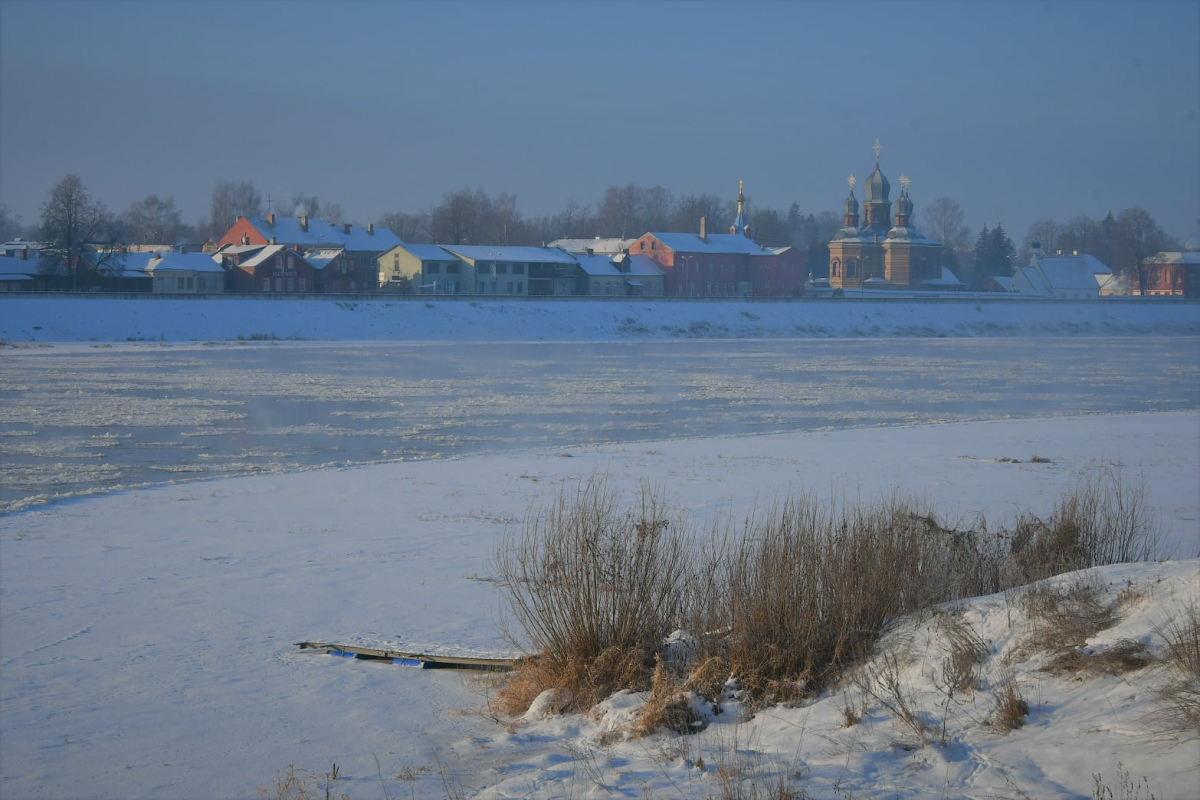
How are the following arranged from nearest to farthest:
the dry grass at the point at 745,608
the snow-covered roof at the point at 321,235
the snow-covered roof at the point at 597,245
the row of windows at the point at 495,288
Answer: the dry grass at the point at 745,608 < the row of windows at the point at 495,288 < the snow-covered roof at the point at 321,235 < the snow-covered roof at the point at 597,245

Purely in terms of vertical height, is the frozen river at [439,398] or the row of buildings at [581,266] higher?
the row of buildings at [581,266]

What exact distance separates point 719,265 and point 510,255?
79.3 feet

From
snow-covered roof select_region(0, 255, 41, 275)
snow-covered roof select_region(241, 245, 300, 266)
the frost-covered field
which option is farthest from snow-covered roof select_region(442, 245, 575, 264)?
the frost-covered field

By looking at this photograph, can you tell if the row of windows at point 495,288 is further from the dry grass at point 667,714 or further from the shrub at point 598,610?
the dry grass at point 667,714

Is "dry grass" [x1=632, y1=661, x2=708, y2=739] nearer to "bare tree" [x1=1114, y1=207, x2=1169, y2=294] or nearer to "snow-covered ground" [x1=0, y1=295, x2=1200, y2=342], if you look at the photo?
"snow-covered ground" [x1=0, y1=295, x2=1200, y2=342]

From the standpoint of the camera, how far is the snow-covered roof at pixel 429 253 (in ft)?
302

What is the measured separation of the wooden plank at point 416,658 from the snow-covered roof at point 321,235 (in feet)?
293

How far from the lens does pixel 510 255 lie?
95250 mm

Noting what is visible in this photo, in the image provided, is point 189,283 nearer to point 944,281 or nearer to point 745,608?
point 745,608

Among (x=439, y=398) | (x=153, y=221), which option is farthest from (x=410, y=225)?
(x=439, y=398)

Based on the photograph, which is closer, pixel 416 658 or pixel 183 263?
pixel 416 658

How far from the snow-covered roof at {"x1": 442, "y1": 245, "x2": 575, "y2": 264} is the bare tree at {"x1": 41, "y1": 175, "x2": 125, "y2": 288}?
90.5ft

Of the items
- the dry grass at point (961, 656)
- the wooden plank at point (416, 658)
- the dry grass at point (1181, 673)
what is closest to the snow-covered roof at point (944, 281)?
the wooden plank at point (416, 658)

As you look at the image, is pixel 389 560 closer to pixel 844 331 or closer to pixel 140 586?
pixel 140 586
